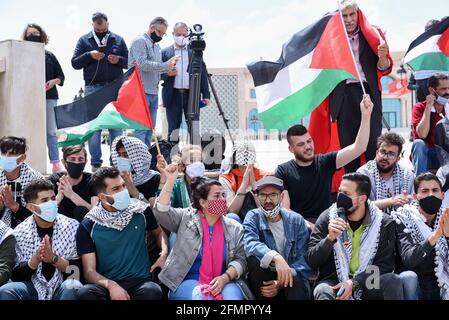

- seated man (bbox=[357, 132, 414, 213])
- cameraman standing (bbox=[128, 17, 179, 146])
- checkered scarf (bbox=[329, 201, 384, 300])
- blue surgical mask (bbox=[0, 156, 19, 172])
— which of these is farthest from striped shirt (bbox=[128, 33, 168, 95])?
checkered scarf (bbox=[329, 201, 384, 300])

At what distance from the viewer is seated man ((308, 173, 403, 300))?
471cm

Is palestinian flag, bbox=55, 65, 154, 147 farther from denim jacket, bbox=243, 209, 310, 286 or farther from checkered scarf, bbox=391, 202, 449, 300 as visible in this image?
checkered scarf, bbox=391, 202, 449, 300

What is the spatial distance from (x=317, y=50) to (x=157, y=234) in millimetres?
2274

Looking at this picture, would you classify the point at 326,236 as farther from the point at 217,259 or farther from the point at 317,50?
the point at 317,50

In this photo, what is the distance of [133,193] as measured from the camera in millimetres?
5695

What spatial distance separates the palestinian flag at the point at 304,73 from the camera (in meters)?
5.97

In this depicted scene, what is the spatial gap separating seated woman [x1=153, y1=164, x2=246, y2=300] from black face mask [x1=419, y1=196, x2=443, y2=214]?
1.39 meters

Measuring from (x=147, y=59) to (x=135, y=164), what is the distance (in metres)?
2.37

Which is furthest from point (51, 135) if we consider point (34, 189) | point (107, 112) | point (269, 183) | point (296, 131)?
point (269, 183)

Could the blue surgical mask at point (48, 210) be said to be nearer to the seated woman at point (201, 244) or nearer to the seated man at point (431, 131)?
the seated woman at point (201, 244)

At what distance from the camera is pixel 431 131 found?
666 centimetres

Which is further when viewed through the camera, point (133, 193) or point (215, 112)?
point (215, 112)

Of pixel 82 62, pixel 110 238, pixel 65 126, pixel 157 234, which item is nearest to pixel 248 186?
pixel 157 234

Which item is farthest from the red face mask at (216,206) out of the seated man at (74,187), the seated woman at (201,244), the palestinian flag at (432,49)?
the palestinian flag at (432,49)
